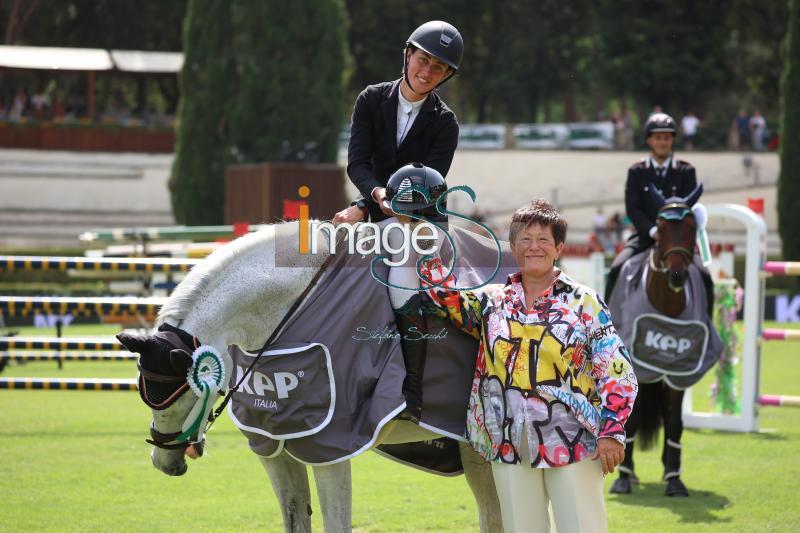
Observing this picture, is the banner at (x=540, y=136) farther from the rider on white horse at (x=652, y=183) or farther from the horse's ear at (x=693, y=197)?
the horse's ear at (x=693, y=197)

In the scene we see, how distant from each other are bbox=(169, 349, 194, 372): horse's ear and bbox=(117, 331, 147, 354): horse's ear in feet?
0.36

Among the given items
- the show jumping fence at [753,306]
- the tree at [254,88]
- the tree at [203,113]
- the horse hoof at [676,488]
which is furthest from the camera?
the tree at [203,113]

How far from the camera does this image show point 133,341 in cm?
421

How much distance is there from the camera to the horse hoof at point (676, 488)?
26.8ft

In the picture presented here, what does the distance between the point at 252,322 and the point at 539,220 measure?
126 cm

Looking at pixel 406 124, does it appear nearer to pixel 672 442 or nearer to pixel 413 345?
pixel 413 345

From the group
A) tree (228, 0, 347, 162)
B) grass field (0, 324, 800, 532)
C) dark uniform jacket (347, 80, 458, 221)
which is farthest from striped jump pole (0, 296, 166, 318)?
tree (228, 0, 347, 162)

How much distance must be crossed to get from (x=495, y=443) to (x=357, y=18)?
43.2 m

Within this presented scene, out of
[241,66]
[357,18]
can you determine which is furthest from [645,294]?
[357,18]

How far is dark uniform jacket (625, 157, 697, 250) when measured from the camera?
363 inches

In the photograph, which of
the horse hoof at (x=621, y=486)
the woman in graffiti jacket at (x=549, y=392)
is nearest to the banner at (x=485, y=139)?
the horse hoof at (x=621, y=486)

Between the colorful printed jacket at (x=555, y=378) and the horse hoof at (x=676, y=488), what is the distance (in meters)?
4.01

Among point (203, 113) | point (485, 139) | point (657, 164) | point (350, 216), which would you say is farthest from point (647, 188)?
point (485, 139)

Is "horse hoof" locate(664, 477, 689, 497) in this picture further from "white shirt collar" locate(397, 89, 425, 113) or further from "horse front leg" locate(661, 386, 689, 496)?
"white shirt collar" locate(397, 89, 425, 113)
